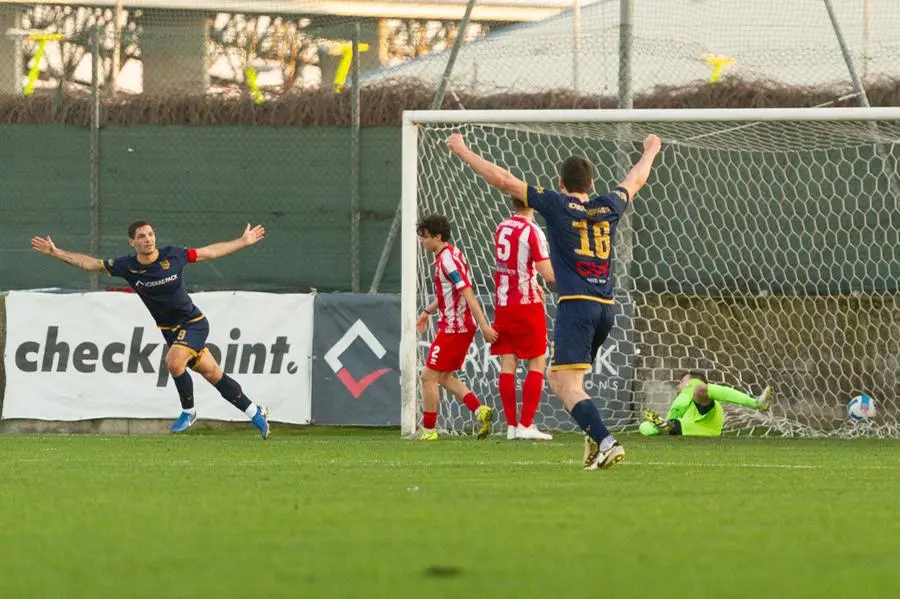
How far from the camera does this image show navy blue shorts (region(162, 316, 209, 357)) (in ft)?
43.1

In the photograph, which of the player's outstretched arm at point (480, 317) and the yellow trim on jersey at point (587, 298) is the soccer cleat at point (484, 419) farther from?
the yellow trim on jersey at point (587, 298)

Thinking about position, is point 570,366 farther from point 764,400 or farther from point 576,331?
point 764,400

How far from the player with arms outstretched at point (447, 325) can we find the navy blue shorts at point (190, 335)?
1.69 metres

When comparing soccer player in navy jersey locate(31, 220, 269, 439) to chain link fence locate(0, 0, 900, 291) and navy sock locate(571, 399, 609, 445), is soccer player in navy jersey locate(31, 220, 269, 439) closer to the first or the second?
chain link fence locate(0, 0, 900, 291)

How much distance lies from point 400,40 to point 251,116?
5.24 ft

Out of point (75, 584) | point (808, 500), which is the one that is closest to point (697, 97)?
point (808, 500)

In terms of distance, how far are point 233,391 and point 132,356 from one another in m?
2.00

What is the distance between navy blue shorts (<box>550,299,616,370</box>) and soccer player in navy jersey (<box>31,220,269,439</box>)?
445 cm

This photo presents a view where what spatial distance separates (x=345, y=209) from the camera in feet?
52.0

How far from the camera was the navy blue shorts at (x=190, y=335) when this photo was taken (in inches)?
517

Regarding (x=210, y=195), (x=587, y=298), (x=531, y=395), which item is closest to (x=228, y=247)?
(x=531, y=395)

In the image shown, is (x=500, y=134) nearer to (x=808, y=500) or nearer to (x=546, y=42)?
(x=546, y=42)

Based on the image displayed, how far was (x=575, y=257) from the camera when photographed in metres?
8.94

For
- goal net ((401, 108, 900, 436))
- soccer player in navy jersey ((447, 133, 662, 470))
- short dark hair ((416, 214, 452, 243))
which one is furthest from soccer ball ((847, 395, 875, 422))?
soccer player in navy jersey ((447, 133, 662, 470))
